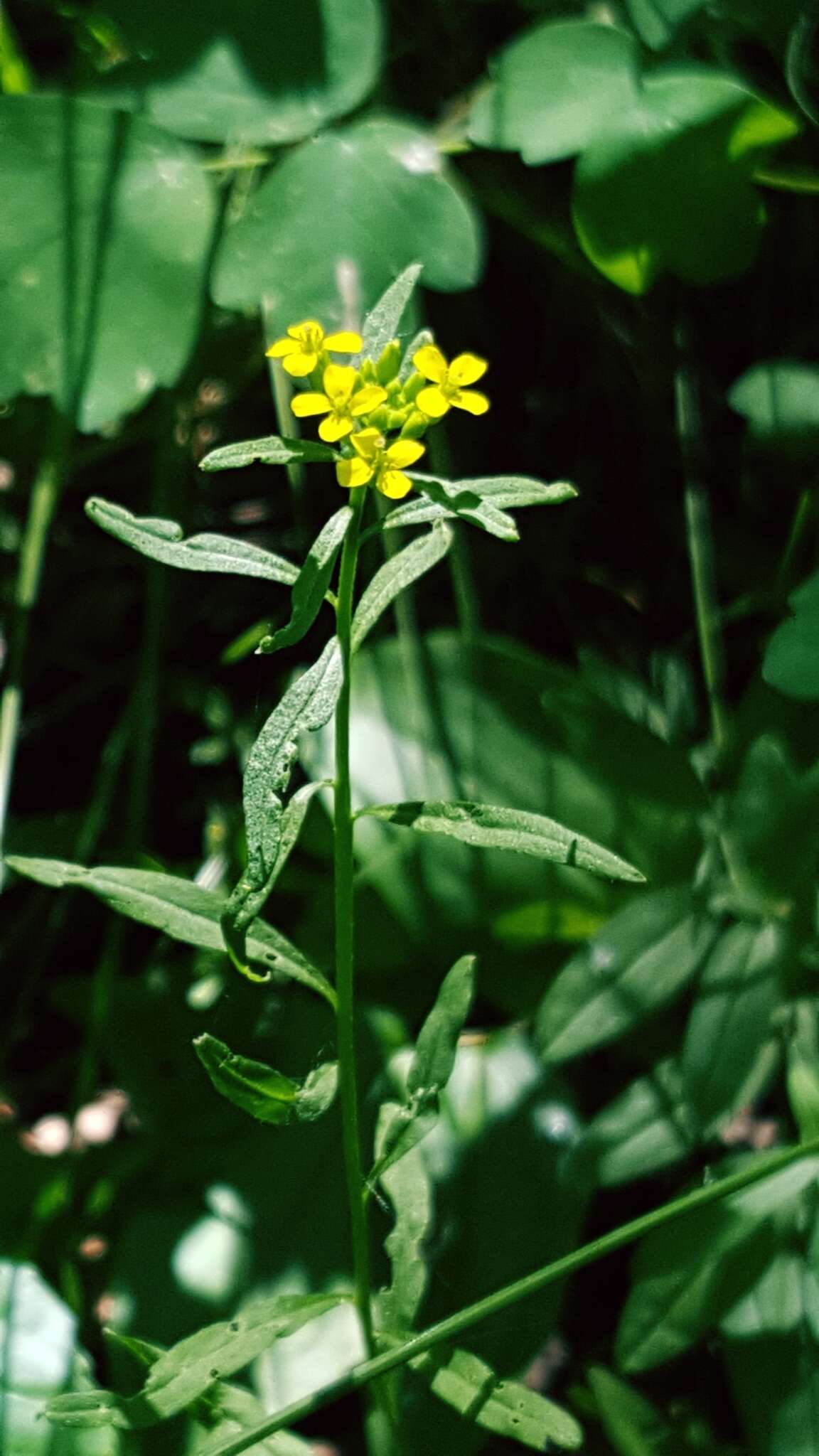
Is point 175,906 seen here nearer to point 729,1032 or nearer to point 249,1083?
point 249,1083

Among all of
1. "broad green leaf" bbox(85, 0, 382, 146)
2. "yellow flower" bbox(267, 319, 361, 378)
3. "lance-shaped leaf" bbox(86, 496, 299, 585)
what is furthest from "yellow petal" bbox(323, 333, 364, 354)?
"broad green leaf" bbox(85, 0, 382, 146)

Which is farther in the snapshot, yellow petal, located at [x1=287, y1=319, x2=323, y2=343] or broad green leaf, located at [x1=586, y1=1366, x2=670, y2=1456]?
broad green leaf, located at [x1=586, y1=1366, x2=670, y2=1456]

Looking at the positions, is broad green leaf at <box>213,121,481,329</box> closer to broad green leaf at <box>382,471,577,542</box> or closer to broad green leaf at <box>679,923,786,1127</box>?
broad green leaf at <box>382,471,577,542</box>

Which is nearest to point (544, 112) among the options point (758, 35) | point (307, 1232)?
point (758, 35)

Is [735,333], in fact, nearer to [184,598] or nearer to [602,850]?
[184,598]

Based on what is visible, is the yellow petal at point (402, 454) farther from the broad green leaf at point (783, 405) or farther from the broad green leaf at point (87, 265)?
the broad green leaf at point (783, 405)

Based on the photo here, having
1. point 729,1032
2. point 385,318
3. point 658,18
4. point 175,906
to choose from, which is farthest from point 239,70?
point 729,1032
